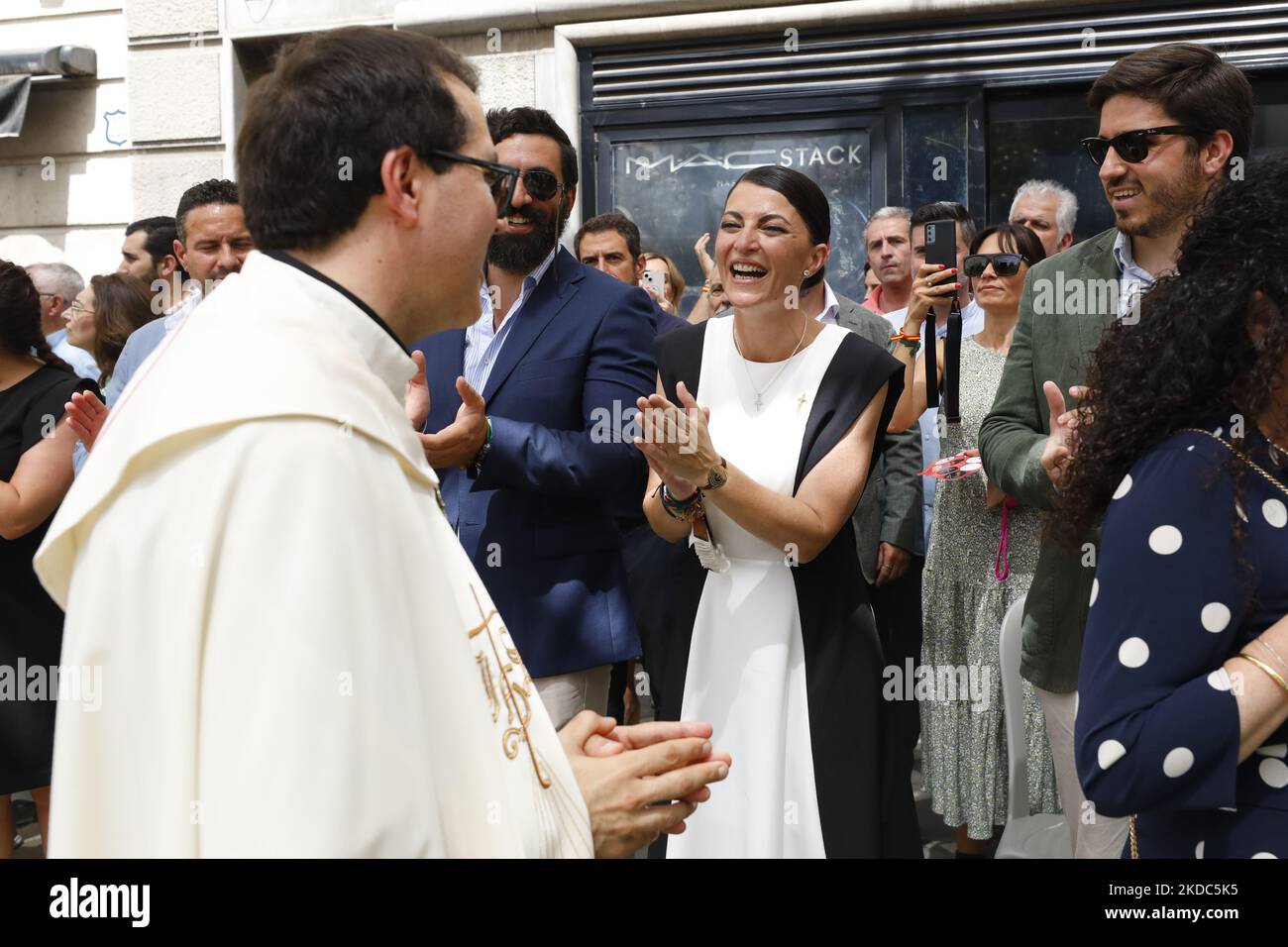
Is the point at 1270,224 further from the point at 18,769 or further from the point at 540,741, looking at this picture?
the point at 18,769

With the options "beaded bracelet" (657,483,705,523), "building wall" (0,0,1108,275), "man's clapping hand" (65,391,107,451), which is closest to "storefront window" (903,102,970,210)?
"building wall" (0,0,1108,275)

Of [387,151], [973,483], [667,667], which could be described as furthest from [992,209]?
[387,151]

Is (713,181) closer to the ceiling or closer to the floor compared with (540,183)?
closer to the ceiling

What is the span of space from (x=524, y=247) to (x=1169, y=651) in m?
2.19

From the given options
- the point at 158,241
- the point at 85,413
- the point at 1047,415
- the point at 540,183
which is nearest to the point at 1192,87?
the point at 1047,415

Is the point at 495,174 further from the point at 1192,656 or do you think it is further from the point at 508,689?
the point at 1192,656

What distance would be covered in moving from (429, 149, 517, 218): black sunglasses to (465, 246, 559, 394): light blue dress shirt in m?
1.65

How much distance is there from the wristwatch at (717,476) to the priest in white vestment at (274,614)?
159cm

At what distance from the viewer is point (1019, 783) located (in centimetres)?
393

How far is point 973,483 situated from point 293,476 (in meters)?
3.67

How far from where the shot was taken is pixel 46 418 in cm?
407

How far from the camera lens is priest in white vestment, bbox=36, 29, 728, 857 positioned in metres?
1.23

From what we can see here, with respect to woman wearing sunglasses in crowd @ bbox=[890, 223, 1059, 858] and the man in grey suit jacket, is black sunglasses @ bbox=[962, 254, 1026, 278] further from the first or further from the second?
the man in grey suit jacket

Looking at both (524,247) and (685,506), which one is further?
(524,247)
